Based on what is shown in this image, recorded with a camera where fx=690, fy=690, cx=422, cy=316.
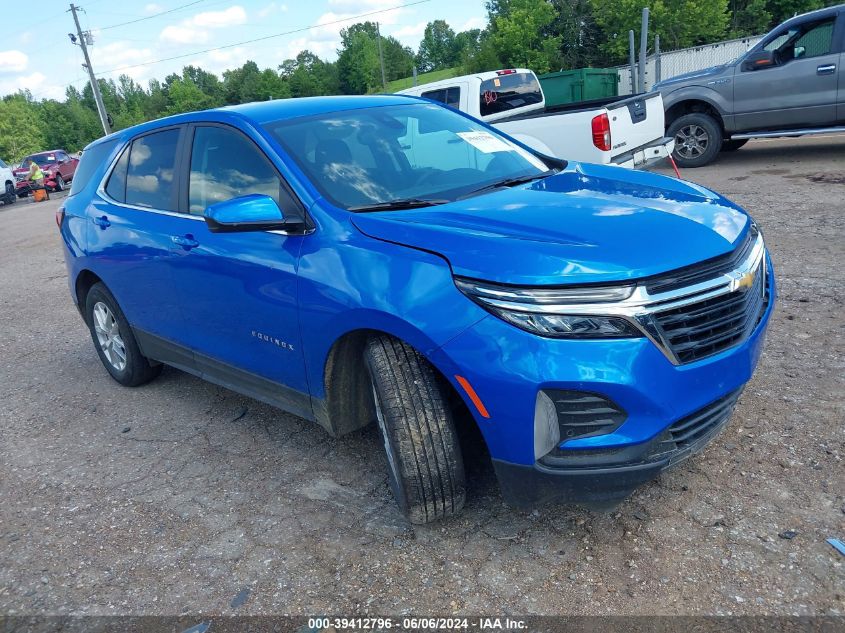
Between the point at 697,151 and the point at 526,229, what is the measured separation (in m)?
9.62

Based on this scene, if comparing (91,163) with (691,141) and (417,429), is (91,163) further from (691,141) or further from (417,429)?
(691,141)

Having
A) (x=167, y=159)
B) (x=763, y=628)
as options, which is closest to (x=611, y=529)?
→ (x=763, y=628)

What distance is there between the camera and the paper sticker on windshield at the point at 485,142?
12.6 feet

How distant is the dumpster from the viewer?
22219 millimetres

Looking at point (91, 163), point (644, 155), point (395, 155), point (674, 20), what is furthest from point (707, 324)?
point (674, 20)

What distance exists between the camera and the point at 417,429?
2.68 m

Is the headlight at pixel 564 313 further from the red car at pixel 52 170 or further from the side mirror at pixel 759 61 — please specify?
the red car at pixel 52 170

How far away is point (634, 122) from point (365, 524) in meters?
6.41

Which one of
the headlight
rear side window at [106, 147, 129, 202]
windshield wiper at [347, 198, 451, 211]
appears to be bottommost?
the headlight

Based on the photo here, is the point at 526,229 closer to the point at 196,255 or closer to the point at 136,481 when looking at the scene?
the point at 196,255

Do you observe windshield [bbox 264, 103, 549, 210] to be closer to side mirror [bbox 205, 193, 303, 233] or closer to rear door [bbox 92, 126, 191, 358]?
side mirror [bbox 205, 193, 303, 233]

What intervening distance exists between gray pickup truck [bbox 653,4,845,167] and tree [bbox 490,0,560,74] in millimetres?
37646

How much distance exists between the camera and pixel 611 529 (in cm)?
279

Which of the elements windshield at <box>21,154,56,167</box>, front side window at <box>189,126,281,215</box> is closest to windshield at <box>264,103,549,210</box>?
front side window at <box>189,126,281,215</box>
